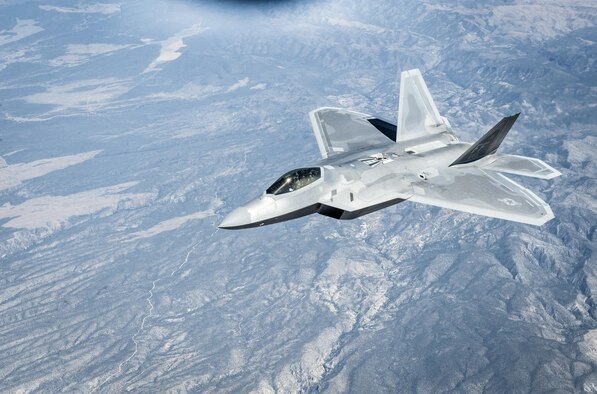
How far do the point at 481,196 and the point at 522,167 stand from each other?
4.99 m

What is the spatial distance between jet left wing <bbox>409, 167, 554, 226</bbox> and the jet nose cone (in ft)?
35.3

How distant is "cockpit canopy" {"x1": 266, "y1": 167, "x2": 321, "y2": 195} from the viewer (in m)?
31.1

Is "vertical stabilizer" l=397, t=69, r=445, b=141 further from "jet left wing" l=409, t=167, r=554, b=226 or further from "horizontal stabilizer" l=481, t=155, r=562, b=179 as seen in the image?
"horizontal stabilizer" l=481, t=155, r=562, b=179

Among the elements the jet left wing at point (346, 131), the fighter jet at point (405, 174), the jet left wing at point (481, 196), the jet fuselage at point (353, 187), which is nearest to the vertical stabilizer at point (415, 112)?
the fighter jet at point (405, 174)

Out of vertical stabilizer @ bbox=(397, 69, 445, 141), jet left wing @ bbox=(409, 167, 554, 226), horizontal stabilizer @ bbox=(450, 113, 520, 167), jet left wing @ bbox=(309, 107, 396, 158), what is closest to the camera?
jet left wing @ bbox=(409, 167, 554, 226)

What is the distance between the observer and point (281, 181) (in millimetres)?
31250

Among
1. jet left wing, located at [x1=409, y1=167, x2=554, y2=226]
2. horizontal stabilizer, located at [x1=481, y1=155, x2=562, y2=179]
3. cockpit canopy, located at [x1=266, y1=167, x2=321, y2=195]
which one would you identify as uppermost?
cockpit canopy, located at [x1=266, y1=167, x2=321, y2=195]

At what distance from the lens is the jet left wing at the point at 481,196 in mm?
31422

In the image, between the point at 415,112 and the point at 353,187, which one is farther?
the point at 415,112

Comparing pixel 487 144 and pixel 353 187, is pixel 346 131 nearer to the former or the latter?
pixel 353 187

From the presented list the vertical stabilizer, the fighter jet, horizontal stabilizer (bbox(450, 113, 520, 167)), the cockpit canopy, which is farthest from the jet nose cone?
horizontal stabilizer (bbox(450, 113, 520, 167))

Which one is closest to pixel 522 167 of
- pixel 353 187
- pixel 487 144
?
pixel 487 144

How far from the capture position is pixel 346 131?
41750 mm

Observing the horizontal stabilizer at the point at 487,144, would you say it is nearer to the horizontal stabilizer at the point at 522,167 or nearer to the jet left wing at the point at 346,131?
the horizontal stabilizer at the point at 522,167
